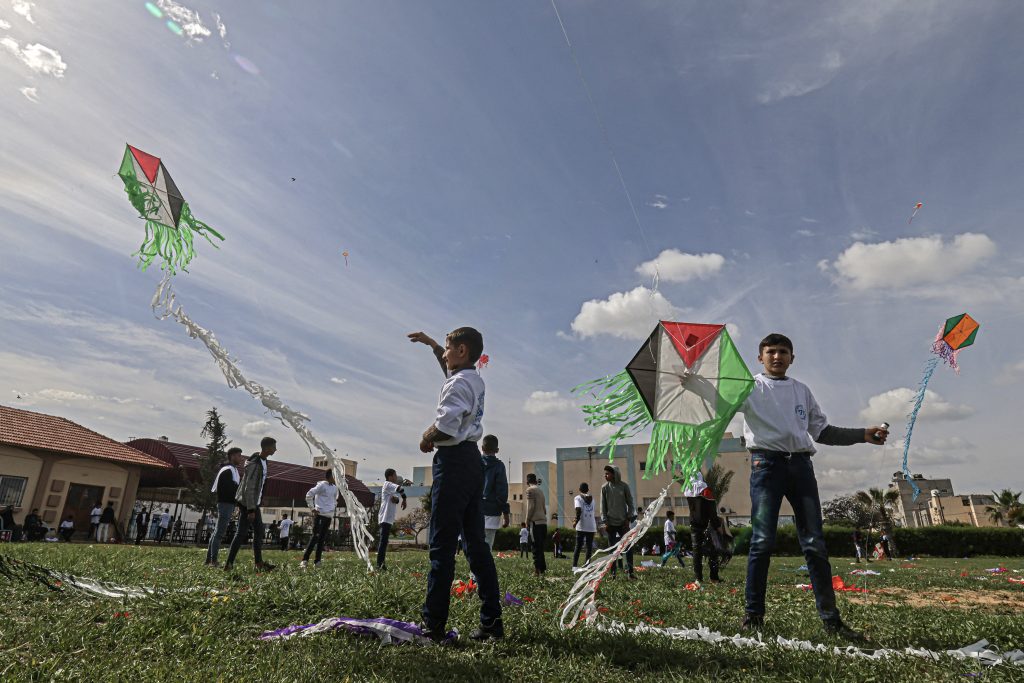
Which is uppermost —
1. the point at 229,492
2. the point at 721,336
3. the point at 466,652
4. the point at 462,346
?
the point at 721,336

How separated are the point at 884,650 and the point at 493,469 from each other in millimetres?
4881

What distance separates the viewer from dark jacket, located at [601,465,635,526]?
9.02m

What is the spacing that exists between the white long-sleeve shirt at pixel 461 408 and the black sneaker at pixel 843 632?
2632 millimetres

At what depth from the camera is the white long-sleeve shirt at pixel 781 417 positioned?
4039mm

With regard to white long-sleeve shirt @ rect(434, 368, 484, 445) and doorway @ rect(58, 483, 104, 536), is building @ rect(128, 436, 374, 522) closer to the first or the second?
doorway @ rect(58, 483, 104, 536)

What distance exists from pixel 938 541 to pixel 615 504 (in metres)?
28.1

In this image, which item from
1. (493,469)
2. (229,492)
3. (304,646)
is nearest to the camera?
(304,646)

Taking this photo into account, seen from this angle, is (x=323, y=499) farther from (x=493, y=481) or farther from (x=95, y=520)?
(x=95, y=520)

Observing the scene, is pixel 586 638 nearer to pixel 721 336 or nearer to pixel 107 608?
pixel 721 336

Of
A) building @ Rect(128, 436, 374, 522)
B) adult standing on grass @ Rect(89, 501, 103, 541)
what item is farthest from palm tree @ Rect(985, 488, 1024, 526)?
adult standing on grass @ Rect(89, 501, 103, 541)

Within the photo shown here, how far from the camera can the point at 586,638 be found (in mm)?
3393

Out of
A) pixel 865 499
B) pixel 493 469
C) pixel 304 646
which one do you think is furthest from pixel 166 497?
pixel 865 499

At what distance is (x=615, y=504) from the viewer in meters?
9.05

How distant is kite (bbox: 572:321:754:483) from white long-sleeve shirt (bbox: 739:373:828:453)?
5.0 inches
